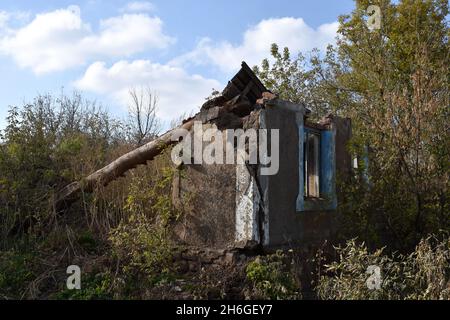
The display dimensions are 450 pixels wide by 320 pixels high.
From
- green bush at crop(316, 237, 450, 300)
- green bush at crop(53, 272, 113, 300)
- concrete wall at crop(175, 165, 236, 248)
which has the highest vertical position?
concrete wall at crop(175, 165, 236, 248)

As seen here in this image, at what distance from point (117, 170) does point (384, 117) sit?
4392mm

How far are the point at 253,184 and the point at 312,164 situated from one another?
1.95m

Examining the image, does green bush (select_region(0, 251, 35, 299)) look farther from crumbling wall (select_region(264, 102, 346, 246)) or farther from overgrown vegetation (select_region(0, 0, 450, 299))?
crumbling wall (select_region(264, 102, 346, 246))

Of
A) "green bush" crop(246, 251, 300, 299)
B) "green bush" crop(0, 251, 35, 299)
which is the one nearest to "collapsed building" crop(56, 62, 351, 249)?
"green bush" crop(246, 251, 300, 299)

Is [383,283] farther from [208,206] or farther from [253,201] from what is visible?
[208,206]

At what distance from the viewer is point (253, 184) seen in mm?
5965

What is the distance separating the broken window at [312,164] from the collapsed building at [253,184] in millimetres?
16

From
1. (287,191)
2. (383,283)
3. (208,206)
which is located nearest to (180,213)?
(208,206)

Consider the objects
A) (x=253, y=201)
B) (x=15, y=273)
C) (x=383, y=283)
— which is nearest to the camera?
(x=383, y=283)

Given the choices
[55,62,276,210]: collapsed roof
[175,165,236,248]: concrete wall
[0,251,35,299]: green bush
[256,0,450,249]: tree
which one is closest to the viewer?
[0,251,35,299]: green bush

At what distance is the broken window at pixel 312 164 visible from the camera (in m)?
7.52

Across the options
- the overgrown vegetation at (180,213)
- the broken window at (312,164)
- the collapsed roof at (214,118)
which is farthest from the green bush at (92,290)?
the broken window at (312,164)

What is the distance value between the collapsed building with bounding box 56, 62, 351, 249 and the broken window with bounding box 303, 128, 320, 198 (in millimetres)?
16

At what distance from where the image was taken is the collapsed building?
603 cm
